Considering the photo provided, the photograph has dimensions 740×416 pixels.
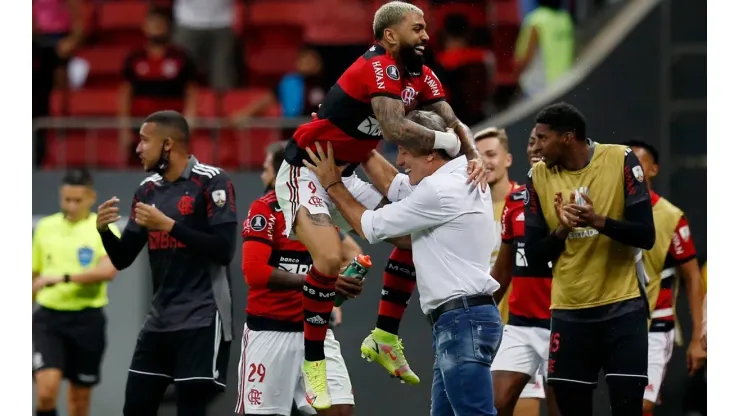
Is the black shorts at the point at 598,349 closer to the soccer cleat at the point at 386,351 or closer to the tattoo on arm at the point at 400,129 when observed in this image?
the soccer cleat at the point at 386,351

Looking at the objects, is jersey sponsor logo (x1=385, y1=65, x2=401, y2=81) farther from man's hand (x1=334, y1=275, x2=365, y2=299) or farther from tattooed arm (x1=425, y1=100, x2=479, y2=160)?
man's hand (x1=334, y1=275, x2=365, y2=299)

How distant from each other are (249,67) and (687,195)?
14.5 ft

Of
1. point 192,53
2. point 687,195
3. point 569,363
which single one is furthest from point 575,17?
point 569,363

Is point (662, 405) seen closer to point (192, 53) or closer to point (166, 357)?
point (166, 357)

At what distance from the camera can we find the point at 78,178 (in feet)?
30.1

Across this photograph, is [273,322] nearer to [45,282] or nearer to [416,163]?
[416,163]

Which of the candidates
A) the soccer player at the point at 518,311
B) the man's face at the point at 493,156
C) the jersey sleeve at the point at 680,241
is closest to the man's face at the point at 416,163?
the soccer player at the point at 518,311

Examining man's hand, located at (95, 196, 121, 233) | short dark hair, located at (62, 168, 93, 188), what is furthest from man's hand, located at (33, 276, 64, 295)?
man's hand, located at (95, 196, 121, 233)

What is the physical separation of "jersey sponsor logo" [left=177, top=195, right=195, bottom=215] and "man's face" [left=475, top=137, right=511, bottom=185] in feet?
6.20

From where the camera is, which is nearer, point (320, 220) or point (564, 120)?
point (320, 220)

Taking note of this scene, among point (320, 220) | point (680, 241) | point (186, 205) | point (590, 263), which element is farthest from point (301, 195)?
point (680, 241)

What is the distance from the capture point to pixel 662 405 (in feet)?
32.1

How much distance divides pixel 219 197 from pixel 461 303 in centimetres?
197

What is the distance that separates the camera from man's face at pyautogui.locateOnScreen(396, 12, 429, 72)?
231 inches
